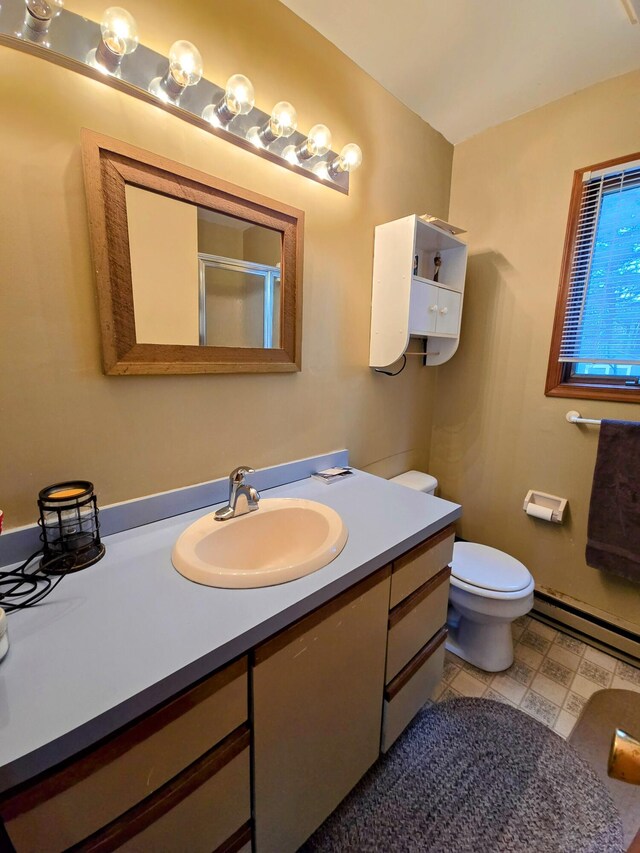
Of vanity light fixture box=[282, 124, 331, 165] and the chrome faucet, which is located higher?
vanity light fixture box=[282, 124, 331, 165]

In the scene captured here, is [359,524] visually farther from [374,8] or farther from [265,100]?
[374,8]

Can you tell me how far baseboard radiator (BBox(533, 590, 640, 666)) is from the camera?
1596 mm

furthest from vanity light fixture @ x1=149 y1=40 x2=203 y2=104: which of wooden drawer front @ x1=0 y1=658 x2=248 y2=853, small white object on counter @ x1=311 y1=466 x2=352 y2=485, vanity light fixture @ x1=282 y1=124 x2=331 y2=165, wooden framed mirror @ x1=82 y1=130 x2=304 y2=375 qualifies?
wooden drawer front @ x1=0 y1=658 x2=248 y2=853

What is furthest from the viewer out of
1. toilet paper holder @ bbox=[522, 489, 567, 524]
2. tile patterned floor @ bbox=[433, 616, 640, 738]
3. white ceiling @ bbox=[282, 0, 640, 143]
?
toilet paper holder @ bbox=[522, 489, 567, 524]

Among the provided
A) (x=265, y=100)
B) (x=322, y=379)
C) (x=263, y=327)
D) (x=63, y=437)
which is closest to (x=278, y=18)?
(x=265, y=100)

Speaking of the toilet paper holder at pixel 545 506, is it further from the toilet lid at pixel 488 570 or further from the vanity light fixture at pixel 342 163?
the vanity light fixture at pixel 342 163

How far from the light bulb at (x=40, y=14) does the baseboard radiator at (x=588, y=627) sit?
262cm

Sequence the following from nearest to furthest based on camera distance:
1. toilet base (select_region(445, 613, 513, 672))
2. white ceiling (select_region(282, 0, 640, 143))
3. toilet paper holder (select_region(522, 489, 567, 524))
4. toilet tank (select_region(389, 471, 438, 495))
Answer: white ceiling (select_region(282, 0, 640, 143)) < toilet base (select_region(445, 613, 513, 672)) < toilet paper holder (select_region(522, 489, 567, 524)) < toilet tank (select_region(389, 471, 438, 495))

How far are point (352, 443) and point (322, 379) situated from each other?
1.18ft

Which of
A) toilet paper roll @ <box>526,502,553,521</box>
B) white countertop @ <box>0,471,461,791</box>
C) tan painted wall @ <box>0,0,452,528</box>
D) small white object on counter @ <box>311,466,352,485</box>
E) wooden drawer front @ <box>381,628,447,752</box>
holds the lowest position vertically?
wooden drawer front @ <box>381,628,447,752</box>

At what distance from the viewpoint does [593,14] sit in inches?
45.5

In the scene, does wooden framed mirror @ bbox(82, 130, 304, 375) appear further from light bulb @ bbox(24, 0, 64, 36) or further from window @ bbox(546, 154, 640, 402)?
window @ bbox(546, 154, 640, 402)

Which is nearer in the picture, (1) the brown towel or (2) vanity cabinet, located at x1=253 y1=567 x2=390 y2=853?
(2) vanity cabinet, located at x1=253 y1=567 x2=390 y2=853

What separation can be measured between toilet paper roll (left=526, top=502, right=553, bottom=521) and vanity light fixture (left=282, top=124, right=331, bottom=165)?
70.3 inches
